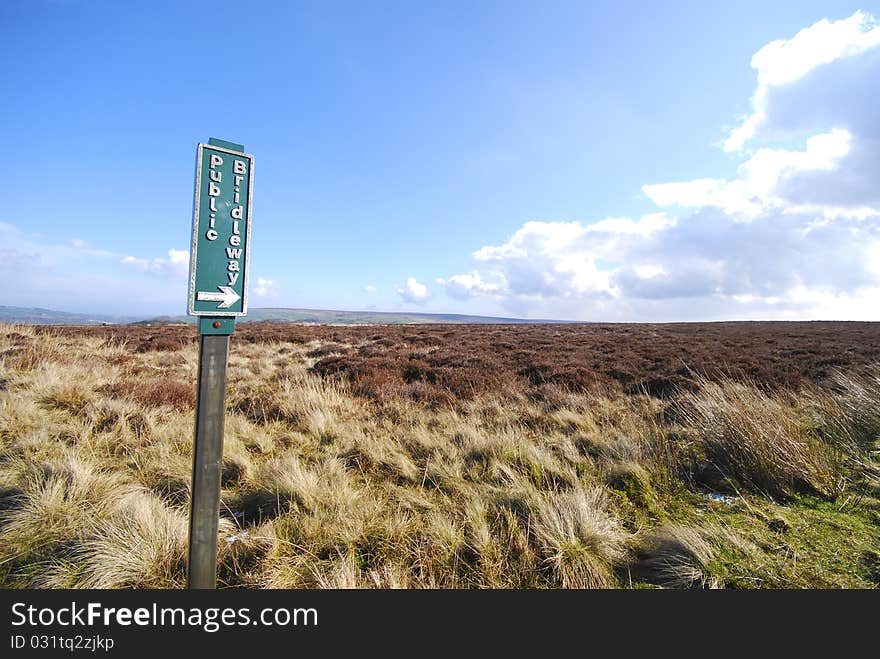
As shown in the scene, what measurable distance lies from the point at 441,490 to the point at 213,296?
2948 mm

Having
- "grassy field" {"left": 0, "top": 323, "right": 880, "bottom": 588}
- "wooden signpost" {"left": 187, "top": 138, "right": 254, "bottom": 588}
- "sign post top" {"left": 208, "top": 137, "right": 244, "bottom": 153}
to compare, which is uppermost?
"sign post top" {"left": 208, "top": 137, "right": 244, "bottom": 153}

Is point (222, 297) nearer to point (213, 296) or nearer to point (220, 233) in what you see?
point (213, 296)

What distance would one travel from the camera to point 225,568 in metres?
2.53

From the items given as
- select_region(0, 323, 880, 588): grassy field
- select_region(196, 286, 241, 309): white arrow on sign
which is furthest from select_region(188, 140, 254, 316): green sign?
select_region(0, 323, 880, 588): grassy field

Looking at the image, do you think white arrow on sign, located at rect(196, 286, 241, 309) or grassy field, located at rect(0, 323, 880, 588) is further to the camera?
grassy field, located at rect(0, 323, 880, 588)

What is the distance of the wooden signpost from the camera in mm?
1987

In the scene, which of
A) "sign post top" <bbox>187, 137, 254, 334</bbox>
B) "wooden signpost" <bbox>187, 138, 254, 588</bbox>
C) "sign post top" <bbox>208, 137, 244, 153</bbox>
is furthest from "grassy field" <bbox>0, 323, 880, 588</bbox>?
"sign post top" <bbox>208, 137, 244, 153</bbox>

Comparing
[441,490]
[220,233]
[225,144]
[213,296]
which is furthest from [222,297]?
[441,490]

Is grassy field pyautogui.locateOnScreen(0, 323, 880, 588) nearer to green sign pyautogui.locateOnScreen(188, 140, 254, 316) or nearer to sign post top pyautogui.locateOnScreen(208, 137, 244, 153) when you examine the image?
green sign pyautogui.locateOnScreen(188, 140, 254, 316)

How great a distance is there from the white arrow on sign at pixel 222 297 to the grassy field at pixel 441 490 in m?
1.88

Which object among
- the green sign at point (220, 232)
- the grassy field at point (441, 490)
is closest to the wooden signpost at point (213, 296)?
the green sign at point (220, 232)

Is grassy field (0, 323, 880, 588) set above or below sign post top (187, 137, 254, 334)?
below

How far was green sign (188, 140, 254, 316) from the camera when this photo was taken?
6.44ft

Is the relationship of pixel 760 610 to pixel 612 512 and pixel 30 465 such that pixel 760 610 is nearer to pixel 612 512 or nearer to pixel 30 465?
pixel 612 512
